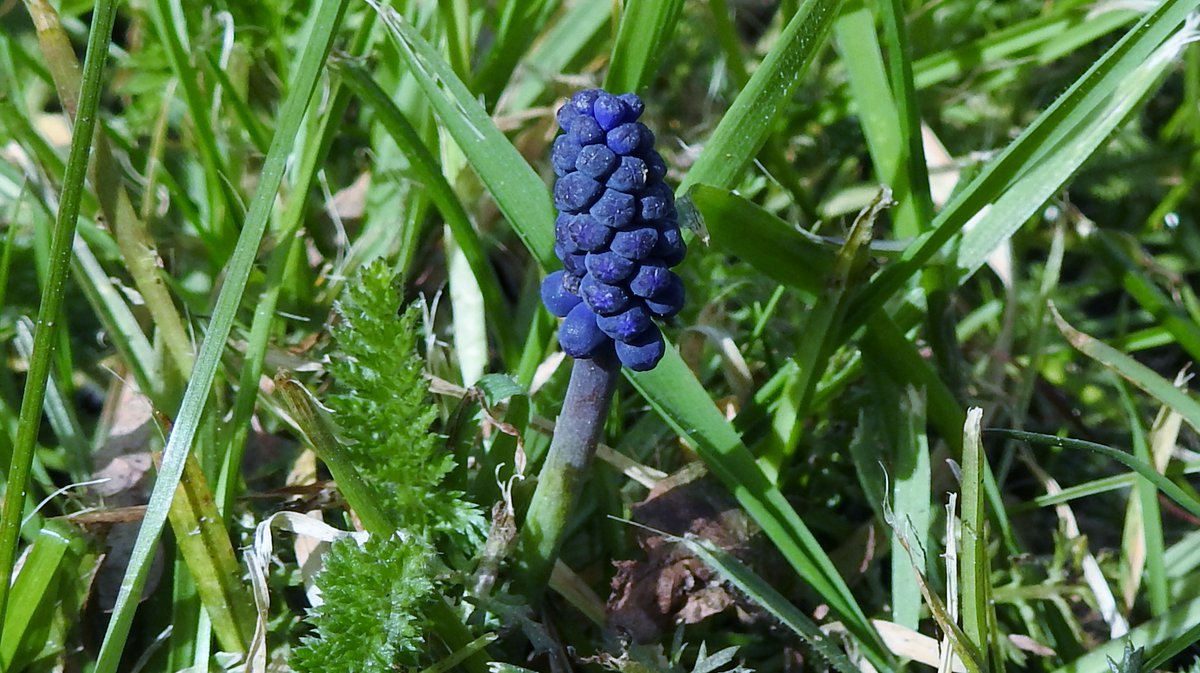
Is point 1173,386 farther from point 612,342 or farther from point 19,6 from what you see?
point 19,6

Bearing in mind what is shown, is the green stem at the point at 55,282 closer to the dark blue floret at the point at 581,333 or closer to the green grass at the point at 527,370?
the green grass at the point at 527,370

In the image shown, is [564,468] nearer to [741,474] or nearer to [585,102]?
[741,474]

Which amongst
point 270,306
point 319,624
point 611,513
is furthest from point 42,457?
point 611,513

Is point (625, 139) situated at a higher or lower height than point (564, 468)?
higher

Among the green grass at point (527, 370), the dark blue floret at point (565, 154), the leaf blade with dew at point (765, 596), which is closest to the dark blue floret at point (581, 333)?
the dark blue floret at point (565, 154)

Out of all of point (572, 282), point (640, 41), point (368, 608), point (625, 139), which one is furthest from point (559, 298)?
point (640, 41)

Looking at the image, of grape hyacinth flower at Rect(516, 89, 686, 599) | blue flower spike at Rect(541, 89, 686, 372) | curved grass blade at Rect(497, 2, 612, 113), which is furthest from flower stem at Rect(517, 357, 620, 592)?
curved grass blade at Rect(497, 2, 612, 113)
